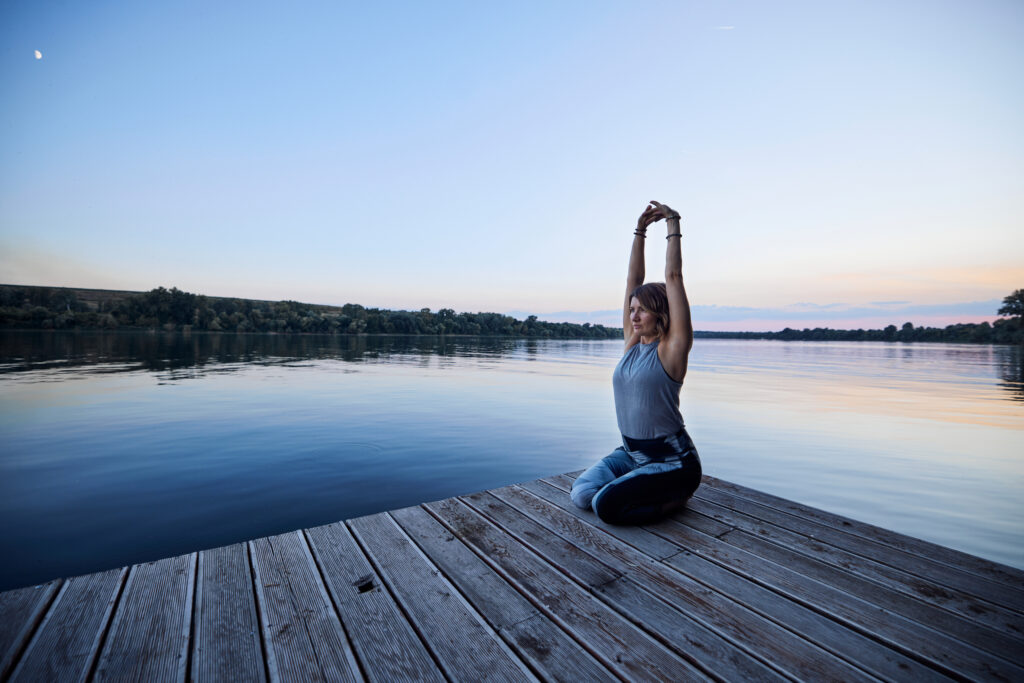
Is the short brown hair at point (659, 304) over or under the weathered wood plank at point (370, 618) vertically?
over

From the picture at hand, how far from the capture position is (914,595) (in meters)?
2.49

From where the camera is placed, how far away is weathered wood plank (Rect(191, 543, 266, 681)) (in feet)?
6.20

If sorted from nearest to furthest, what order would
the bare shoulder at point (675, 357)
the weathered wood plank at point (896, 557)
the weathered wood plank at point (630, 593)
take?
1. the weathered wood plank at point (630, 593)
2. the weathered wood plank at point (896, 557)
3. the bare shoulder at point (675, 357)

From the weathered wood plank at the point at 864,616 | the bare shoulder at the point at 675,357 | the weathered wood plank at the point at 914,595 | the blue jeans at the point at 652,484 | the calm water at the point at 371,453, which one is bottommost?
the calm water at the point at 371,453

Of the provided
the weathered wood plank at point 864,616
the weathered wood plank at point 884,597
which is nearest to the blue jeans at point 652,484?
the weathered wood plank at point 864,616

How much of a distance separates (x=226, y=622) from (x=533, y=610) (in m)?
1.49

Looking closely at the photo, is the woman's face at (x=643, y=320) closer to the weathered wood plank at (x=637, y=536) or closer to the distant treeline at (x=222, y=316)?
the weathered wood plank at (x=637, y=536)

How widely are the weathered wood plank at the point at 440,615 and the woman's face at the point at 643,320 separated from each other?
222 cm

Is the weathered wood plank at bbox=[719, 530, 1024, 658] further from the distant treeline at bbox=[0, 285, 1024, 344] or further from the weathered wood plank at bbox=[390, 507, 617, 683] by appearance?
the distant treeline at bbox=[0, 285, 1024, 344]

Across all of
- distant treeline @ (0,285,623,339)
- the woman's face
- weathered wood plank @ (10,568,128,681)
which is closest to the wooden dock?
weathered wood plank @ (10,568,128,681)

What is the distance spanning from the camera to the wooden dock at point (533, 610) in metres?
1.92

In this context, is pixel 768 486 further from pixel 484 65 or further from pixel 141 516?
pixel 484 65

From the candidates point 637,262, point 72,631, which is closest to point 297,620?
point 72,631

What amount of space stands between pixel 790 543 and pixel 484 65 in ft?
84.8
